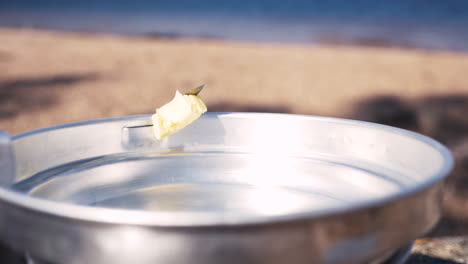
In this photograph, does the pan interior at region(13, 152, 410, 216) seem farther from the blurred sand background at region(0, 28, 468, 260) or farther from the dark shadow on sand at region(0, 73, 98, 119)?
the dark shadow on sand at region(0, 73, 98, 119)

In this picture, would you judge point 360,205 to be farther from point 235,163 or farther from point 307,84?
point 307,84

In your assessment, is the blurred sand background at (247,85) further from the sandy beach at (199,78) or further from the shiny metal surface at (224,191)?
the shiny metal surface at (224,191)

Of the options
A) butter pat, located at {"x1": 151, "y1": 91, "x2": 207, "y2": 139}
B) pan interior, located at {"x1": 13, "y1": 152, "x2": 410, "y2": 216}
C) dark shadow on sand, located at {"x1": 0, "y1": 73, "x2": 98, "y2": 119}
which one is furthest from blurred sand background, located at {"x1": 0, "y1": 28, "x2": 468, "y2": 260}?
butter pat, located at {"x1": 151, "y1": 91, "x2": 207, "y2": 139}

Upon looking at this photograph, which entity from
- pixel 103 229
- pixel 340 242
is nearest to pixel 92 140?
pixel 103 229

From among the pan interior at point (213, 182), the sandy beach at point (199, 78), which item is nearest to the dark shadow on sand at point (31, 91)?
the sandy beach at point (199, 78)

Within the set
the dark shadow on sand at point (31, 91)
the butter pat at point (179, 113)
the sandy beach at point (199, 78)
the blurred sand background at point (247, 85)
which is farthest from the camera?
the sandy beach at point (199, 78)

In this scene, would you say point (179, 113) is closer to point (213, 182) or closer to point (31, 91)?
point (213, 182)
